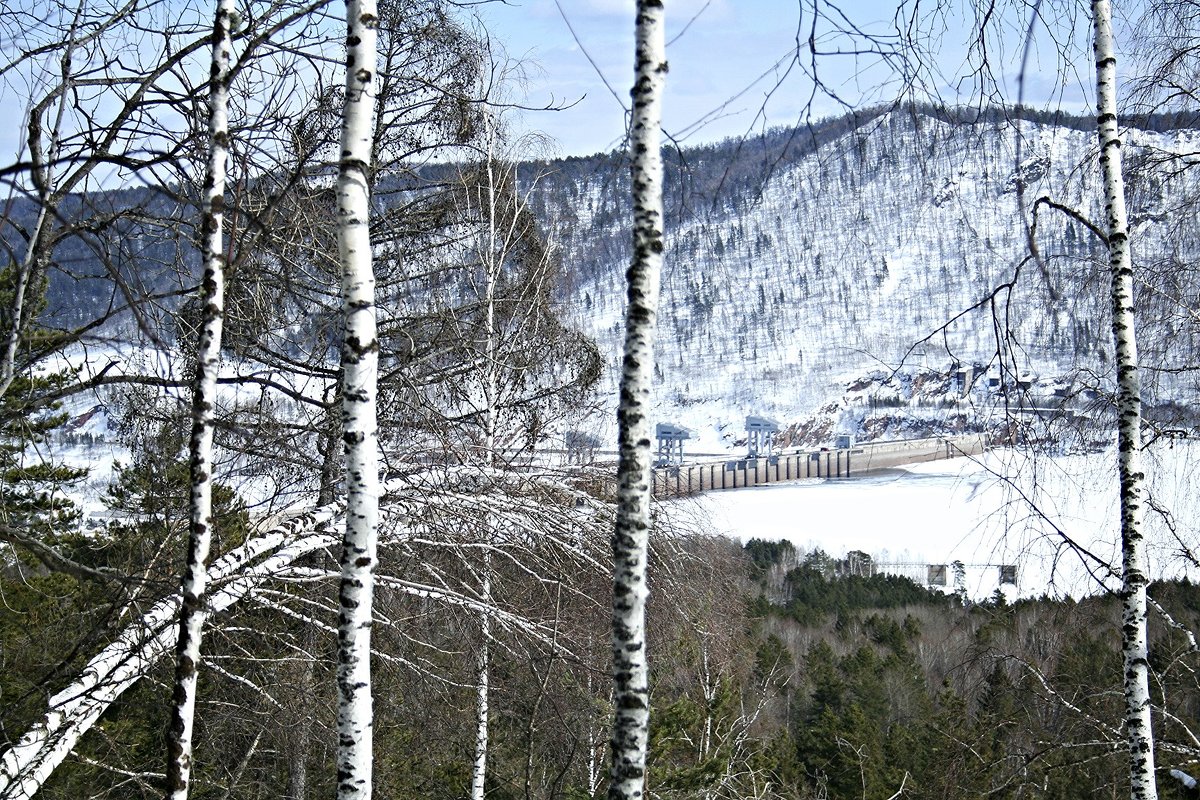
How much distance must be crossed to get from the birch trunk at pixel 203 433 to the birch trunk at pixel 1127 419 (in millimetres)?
4184

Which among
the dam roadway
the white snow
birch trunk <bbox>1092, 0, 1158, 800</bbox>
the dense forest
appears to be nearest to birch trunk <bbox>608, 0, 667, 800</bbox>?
the white snow

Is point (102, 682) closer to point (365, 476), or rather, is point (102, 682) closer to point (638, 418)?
point (365, 476)

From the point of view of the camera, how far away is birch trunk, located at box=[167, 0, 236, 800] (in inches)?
151

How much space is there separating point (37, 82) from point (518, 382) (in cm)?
678

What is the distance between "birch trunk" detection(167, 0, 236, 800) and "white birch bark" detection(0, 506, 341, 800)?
0.22 metres

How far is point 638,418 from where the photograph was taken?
9.00 ft

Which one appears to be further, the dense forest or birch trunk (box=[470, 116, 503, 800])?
birch trunk (box=[470, 116, 503, 800])

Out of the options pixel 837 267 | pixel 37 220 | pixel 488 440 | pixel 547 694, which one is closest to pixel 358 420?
pixel 37 220

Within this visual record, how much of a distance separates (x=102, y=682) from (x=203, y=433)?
5.05 ft

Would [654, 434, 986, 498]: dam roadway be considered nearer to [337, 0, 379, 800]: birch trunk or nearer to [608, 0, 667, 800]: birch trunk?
[337, 0, 379, 800]: birch trunk

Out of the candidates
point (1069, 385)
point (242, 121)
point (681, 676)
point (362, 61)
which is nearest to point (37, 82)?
point (242, 121)

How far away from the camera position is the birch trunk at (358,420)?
10.9 ft

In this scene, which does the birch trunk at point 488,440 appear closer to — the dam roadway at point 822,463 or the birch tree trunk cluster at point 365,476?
the birch tree trunk cluster at point 365,476

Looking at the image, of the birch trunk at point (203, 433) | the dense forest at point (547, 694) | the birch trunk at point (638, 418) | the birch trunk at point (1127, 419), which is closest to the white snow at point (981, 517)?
the birch trunk at point (1127, 419)
